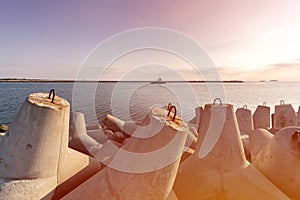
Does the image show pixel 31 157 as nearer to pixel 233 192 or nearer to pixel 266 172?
pixel 233 192

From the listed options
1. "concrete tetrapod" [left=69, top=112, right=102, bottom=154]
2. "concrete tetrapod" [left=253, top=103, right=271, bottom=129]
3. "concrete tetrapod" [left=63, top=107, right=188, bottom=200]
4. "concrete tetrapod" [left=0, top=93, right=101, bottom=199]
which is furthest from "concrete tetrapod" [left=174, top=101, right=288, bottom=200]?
"concrete tetrapod" [left=253, top=103, right=271, bottom=129]

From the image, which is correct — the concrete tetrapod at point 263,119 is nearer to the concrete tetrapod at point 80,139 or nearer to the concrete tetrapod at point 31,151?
the concrete tetrapod at point 80,139

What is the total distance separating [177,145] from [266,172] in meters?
1.88

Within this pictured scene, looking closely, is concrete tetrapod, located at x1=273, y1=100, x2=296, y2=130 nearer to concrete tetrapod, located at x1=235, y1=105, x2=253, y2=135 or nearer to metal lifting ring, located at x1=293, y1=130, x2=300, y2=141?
concrete tetrapod, located at x1=235, y1=105, x2=253, y2=135

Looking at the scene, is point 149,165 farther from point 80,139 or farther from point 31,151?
point 80,139

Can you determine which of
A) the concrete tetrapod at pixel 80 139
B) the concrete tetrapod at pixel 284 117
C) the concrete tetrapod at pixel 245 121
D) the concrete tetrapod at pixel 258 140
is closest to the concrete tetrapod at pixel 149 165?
the concrete tetrapod at pixel 258 140

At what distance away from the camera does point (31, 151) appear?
2.53 m

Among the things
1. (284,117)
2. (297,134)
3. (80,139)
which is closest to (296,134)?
(297,134)

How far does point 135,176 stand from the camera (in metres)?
2.37

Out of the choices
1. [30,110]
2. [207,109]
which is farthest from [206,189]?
[30,110]

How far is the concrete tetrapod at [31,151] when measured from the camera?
250 centimetres

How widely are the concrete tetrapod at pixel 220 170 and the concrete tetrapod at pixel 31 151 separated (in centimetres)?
179

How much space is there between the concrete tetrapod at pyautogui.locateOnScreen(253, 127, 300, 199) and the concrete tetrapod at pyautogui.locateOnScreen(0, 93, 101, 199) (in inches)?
117

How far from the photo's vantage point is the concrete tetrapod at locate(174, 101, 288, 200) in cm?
320
